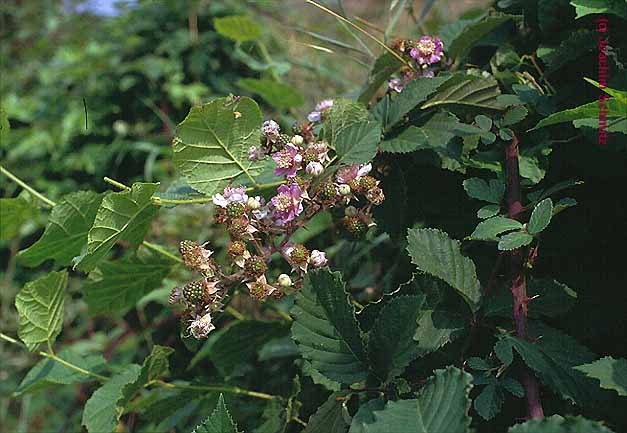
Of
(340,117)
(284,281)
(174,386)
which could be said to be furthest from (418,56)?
(174,386)

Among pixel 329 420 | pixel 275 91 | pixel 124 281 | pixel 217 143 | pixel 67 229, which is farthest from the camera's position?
pixel 275 91

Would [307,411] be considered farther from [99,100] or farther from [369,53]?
[99,100]

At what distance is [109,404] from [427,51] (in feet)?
1.99

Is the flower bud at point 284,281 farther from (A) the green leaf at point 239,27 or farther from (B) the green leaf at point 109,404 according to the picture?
(A) the green leaf at point 239,27

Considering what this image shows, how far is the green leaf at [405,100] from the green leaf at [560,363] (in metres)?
0.29

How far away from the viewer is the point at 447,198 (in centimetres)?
88

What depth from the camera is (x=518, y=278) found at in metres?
0.73

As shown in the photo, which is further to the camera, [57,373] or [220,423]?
[57,373]

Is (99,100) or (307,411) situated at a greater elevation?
(307,411)

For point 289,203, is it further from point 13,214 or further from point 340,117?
point 13,214

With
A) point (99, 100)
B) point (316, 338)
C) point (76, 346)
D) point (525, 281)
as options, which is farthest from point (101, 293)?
point (99, 100)

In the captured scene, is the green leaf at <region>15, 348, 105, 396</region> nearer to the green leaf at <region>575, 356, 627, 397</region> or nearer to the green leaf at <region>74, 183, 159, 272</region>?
the green leaf at <region>74, 183, 159, 272</region>

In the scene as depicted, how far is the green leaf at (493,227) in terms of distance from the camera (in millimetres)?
688

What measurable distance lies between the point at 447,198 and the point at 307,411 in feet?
1.06
